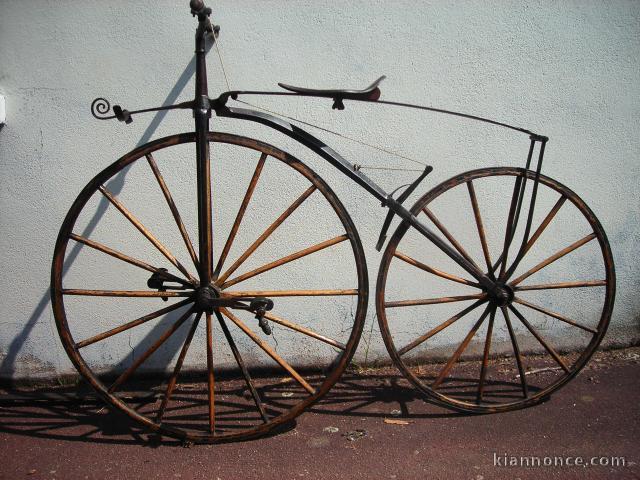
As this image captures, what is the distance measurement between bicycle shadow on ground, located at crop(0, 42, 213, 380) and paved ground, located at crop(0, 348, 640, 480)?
287 mm

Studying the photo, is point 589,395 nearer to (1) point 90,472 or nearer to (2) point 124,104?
(1) point 90,472

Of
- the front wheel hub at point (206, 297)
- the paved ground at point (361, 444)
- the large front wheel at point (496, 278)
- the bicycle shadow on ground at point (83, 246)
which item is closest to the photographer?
the paved ground at point (361, 444)

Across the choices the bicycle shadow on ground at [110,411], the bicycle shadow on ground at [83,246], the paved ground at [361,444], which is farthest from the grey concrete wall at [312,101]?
the paved ground at [361,444]

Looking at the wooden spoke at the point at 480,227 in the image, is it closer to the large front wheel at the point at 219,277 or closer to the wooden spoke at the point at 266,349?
the large front wheel at the point at 219,277

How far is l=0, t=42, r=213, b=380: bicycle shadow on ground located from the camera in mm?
2871

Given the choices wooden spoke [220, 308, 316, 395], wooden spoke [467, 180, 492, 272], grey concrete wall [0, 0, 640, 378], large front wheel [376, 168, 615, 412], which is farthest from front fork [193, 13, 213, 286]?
wooden spoke [467, 180, 492, 272]

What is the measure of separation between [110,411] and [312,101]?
1937mm

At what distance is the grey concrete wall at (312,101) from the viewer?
284 centimetres

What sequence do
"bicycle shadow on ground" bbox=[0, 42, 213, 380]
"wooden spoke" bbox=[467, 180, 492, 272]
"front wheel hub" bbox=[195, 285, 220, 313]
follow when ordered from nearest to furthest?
1. "front wheel hub" bbox=[195, 285, 220, 313]
2. "wooden spoke" bbox=[467, 180, 492, 272]
3. "bicycle shadow on ground" bbox=[0, 42, 213, 380]

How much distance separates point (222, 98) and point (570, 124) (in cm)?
195

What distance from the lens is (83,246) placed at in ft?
9.89

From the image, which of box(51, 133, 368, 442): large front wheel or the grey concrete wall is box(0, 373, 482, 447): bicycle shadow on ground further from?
the grey concrete wall

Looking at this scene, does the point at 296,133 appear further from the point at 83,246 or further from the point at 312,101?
the point at 83,246

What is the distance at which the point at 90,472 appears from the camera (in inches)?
92.4
